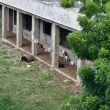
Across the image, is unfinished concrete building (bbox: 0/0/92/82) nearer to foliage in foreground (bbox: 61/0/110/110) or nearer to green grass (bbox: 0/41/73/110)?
green grass (bbox: 0/41/73/110)

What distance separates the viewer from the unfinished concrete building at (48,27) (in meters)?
14.3

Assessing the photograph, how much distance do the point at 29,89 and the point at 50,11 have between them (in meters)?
4.95

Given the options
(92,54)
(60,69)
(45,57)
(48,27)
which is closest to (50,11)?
(60,69)

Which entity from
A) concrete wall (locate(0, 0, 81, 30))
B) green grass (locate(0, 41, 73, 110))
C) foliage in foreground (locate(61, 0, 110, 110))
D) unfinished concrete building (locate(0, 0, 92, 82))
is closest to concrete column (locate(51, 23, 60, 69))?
unfinished concrete building (locate(0, 0, 92, 82))

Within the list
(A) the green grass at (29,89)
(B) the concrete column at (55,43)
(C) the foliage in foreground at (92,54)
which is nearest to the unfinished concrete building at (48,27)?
(B) the concrete column at (55,43)

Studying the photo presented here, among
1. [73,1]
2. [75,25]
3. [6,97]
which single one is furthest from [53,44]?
[73,1]

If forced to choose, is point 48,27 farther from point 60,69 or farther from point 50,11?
point 60,69

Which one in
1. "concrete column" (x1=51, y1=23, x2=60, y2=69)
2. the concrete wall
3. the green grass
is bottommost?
the green grass

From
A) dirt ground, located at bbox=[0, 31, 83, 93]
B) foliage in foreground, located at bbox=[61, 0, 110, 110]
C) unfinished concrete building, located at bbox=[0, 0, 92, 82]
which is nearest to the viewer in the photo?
foliage in foreground, located at bbox=[61, 0, 110, 110]

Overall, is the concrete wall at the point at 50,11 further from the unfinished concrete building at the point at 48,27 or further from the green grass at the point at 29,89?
the green grass at the point at 29,89

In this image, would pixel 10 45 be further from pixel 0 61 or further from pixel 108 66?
pixel 108 66

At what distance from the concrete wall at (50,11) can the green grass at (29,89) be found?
308 cm

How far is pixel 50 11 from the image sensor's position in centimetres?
1551

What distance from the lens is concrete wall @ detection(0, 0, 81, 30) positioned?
44.3 feet
